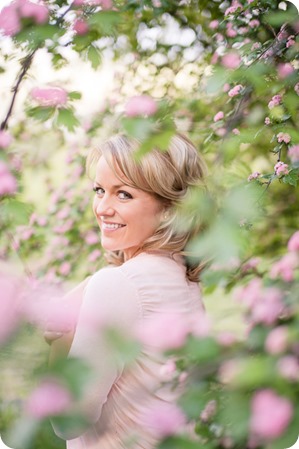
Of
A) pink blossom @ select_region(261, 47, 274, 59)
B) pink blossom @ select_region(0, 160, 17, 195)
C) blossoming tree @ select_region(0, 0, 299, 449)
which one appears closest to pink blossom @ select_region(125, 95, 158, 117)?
blossoming tree @ select_region(0, 0, 299, 449)

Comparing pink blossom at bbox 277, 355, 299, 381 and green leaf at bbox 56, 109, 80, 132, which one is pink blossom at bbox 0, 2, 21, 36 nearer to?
green leaf at bbox 56, 109, 80, 132

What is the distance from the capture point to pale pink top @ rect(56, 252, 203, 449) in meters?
1.46

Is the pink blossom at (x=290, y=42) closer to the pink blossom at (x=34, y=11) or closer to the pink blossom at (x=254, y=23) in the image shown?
the pink blossom at (x=254, y=23)

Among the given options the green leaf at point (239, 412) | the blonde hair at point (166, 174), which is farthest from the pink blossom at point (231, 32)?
the green leaf at point (239, 412)

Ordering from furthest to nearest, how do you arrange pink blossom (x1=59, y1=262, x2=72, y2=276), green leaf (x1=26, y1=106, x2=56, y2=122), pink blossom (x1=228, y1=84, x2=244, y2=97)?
pink blossom (x1=59, y1=262, x2=72, y2=276) → pink blossom (x1=228, y1=84, x2=244, y2=97) → green leaf (x1=26, y1=106, x2=56, y2=122)

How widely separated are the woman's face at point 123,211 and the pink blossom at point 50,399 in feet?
2.94

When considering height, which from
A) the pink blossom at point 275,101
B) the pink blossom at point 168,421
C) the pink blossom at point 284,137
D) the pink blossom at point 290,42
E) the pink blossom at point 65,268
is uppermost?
the pink blossom at point 168,421

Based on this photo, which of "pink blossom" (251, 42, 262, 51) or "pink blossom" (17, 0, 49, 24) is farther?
"pink blossom" (251, 42, 262, 51)

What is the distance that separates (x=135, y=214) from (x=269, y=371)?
0.96 m

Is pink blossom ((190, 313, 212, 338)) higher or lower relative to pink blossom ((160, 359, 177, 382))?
higher

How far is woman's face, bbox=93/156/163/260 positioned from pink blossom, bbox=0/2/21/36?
16.1 inches

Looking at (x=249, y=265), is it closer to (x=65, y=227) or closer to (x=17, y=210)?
(x=17, y=210)

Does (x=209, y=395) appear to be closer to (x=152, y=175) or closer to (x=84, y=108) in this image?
(x=152, y=175)

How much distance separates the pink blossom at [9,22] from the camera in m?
1.45
